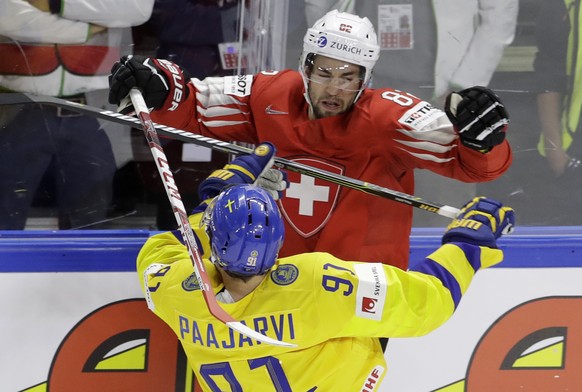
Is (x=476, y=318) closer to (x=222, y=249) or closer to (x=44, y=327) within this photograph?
(x=222, y=249)

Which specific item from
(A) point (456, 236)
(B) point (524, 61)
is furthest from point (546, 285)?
(B) point (524, 61)

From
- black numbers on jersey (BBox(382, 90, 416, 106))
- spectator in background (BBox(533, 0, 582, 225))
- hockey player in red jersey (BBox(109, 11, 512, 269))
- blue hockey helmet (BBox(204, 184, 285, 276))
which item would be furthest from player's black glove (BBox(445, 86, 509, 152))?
spectator in background (BBox(533, 0, 582, 225))

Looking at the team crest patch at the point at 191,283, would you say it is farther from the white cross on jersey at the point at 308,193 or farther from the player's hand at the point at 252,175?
the white cross on jersey at the point at 308,193

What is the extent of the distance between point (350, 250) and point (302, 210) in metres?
0.17

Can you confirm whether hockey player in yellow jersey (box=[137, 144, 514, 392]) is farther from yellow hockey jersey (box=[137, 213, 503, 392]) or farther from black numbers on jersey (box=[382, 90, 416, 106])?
black numbers on jersey (box=[382, 90, 416, 106])

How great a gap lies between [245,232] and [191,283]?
0.77ft

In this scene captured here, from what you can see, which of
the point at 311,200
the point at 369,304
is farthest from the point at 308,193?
the point at 369,304

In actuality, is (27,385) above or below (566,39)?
below

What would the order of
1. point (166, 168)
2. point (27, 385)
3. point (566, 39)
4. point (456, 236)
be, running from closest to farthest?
point (456, 236) < point (166, 168) < point (27, 385) < point (566, 39)

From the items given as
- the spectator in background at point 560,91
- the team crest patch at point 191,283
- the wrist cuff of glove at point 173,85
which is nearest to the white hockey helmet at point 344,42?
the wrist cuff of glove at point 173,85

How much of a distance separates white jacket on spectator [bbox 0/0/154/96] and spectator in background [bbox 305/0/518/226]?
0.68 meters

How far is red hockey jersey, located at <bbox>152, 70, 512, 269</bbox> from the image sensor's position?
8.35ft

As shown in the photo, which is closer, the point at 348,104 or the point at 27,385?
the point at 348,104

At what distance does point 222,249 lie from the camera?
7.01 feet
